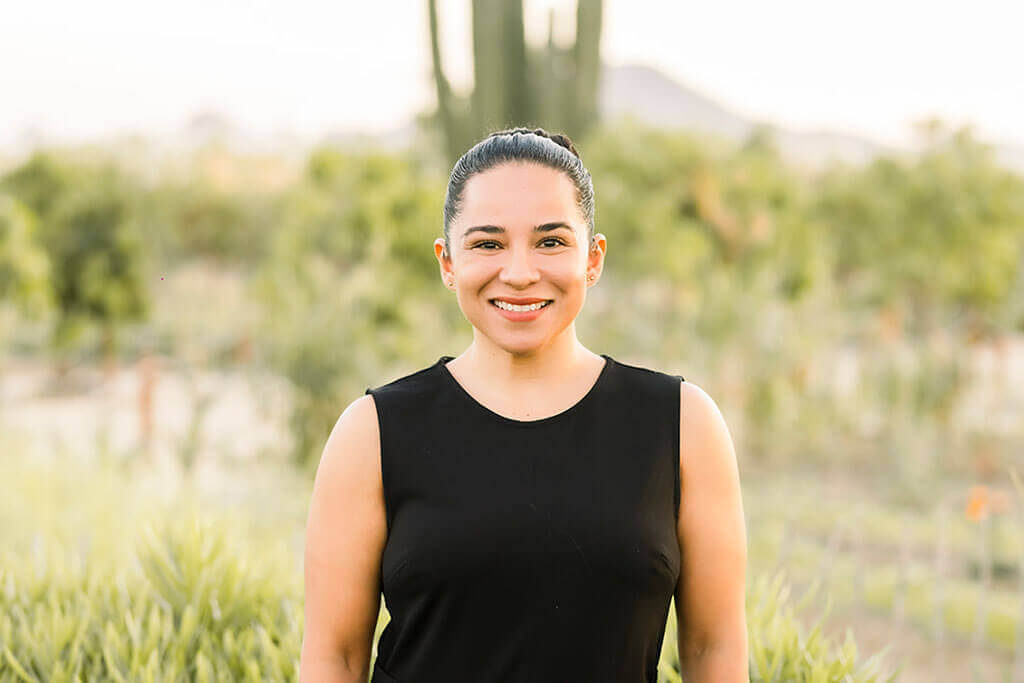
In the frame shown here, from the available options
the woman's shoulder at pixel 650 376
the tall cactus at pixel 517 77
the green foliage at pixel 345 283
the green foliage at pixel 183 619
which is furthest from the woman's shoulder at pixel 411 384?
the tall cactus at pixel 517 77

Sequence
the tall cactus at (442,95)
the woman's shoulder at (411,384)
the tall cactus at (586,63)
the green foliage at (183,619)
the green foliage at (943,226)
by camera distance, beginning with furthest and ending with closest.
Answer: the tall cactus at (586,63) < the tall cactus at (442,95) < the green foliage at (943,226) < the green foliage at (183,619) < the woman's shoulder at (411,384)

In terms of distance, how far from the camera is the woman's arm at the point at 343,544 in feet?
5.49

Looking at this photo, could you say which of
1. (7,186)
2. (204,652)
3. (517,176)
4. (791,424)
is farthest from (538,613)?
(7,186)

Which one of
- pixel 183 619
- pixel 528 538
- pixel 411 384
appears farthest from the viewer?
pixel 183 619

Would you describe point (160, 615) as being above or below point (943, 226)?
below

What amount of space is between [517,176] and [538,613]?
72 centimetres

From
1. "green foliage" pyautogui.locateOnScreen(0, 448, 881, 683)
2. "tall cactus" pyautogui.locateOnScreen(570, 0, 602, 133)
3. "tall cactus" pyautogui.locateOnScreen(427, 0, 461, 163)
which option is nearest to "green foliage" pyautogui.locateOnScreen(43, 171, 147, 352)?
"tall cactus" pyautogui.locateOnScreen(427, 0, 461, 163)

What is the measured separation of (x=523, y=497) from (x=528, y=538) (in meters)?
0.07

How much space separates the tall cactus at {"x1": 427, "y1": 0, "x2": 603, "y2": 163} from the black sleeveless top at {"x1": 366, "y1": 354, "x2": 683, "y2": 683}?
475 inches

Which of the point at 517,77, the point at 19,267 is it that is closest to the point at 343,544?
the point at 19,267

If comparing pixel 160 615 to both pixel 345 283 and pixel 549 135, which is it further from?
pixel 345 283

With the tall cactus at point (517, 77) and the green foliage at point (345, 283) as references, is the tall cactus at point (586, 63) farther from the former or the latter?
the green foliage at point (345, 283)

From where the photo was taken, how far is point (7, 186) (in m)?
12.6

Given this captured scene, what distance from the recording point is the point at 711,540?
1.69 m
